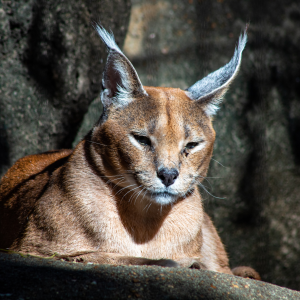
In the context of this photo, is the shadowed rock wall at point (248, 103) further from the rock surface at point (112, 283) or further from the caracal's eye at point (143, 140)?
the rock surface at point (112, 283)

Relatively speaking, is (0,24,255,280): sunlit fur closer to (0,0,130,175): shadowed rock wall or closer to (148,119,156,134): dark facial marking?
(148,119,156,134): dark facial marking

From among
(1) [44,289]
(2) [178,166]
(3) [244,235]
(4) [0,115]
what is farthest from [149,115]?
(3) [244,235]

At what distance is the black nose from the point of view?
2758 millimetres

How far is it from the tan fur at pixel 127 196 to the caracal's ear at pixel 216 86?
0.10 m

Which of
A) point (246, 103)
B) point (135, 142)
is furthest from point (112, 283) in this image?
point (246, 103)

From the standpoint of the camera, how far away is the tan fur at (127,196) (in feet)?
9.54

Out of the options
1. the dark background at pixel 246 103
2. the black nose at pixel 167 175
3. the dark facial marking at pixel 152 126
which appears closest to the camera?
the black nose at pixel 167 175

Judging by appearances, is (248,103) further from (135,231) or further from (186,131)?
(135,231)

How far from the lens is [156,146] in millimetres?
2912

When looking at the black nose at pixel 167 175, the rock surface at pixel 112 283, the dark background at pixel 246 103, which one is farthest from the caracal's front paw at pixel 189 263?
the dark background at pixel 246 103

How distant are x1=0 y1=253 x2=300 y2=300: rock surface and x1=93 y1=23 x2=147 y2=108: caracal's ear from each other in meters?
1.46

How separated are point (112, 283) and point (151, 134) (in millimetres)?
1255

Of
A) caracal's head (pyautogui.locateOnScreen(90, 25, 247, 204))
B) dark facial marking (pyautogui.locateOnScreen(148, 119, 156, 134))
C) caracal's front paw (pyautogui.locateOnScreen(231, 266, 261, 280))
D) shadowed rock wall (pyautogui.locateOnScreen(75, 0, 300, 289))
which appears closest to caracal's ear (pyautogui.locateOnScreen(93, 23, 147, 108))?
caracal's head (pyautogui.locateOnScreen(90, 25, 247, 204))

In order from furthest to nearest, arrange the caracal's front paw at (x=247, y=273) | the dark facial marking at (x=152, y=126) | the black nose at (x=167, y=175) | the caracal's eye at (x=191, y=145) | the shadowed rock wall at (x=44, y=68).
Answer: the shadowed rock wall at (x=44, y=68)
the caracal's front paw at (x=247, y=273)
the caracal's eye at (x=191, y=145)
the dark facial marking at (x=152, y=126)
the black nose at (x=167, y=175)
